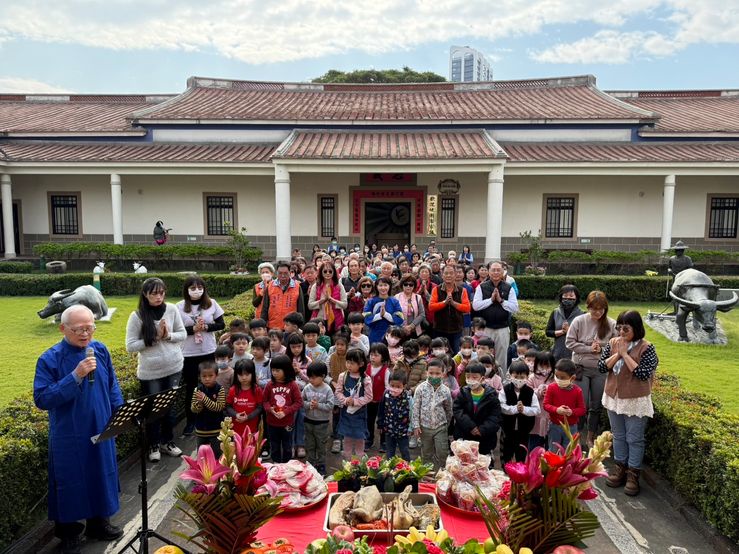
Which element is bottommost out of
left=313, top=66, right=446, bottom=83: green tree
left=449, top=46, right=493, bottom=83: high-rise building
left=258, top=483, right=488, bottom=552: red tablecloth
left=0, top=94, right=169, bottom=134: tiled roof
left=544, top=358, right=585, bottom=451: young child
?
left=258, top=483, right=488, bottom=552: red tablecloth

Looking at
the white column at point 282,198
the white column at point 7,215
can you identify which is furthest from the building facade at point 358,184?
the white column at point 282,198

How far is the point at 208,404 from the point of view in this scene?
494 centimetres

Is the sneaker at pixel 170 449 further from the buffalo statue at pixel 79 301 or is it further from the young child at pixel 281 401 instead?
the buffalo statue at pixel 79 301

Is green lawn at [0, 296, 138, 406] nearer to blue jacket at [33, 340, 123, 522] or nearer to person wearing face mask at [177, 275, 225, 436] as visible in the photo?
person wearing face mask at [177, 275, 225, 436]

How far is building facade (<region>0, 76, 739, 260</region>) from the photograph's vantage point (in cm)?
1911

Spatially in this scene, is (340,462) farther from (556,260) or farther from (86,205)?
(86,205)

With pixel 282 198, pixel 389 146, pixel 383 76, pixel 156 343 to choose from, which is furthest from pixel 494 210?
pixel 383 76

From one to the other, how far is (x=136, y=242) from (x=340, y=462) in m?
17.9

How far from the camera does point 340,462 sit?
5469 millimetres

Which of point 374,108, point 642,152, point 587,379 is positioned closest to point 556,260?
point 642,152

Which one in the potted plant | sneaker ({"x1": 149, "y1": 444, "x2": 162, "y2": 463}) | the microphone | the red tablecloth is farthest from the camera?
sneaker ({"x1": 149, "y1": 444, "x2": 162, "y2": 463})

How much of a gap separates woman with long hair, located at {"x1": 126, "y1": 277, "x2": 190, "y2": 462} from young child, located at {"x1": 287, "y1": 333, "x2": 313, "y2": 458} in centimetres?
115

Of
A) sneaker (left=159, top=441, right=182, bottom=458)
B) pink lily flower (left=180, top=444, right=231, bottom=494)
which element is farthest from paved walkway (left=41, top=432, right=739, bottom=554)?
pink lily flower (left=180, top=444, right=231, bottom=494)

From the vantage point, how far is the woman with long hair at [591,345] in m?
5.45
